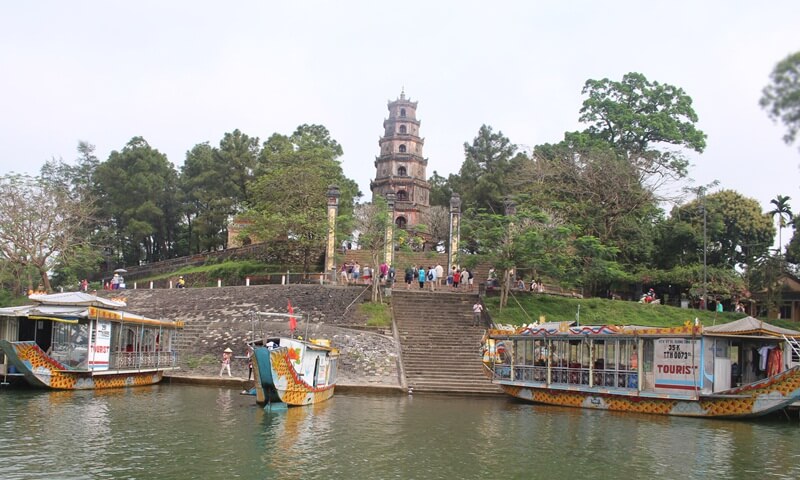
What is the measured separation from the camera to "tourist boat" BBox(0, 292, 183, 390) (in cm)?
2270

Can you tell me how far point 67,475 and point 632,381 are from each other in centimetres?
1551

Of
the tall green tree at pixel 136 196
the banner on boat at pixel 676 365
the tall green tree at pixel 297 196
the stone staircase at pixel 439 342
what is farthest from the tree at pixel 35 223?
the banner on boat at pixel 676 365

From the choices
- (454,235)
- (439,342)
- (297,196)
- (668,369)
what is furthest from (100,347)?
(297,196)

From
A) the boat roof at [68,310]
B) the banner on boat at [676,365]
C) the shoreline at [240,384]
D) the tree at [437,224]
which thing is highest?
the tree at [437,224]

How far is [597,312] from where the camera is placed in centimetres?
3488

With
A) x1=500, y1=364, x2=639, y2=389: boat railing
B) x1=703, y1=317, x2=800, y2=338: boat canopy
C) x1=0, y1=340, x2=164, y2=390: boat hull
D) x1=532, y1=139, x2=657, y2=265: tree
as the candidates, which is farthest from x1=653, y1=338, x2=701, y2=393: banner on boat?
x1=532, y1=139, x2=657, y2=265: tree

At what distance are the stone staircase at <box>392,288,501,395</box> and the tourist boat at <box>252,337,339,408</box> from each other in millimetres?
5478

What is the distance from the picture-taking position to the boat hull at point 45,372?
73.5ft

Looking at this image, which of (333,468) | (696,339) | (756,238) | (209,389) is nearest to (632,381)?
(696,339)

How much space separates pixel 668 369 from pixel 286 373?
10.7 m

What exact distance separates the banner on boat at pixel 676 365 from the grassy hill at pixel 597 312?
1125 cm

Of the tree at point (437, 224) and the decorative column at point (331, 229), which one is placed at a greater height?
the tree at point (437, 224)

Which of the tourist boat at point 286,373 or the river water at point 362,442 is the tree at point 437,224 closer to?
the river water at point 362,442

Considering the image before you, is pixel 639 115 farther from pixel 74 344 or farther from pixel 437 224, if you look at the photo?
pixel 74 344
